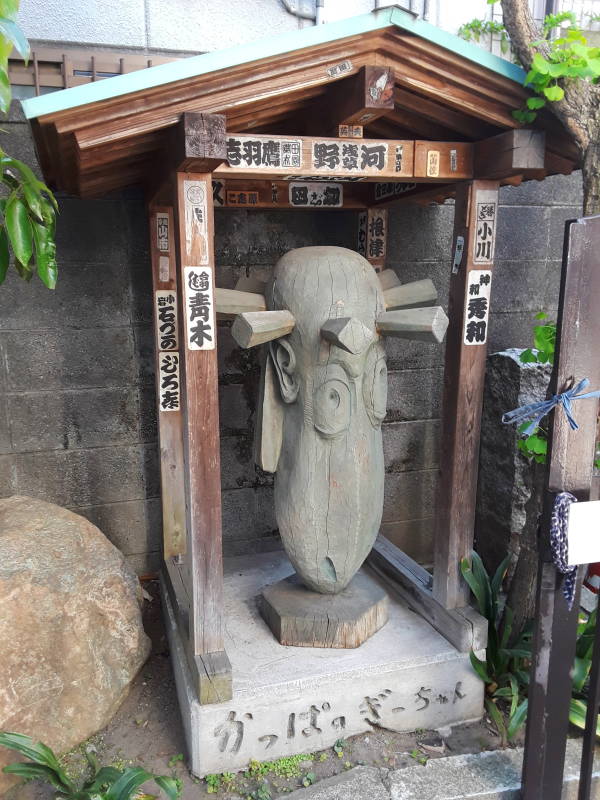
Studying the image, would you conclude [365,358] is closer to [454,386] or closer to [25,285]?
Result: [454,386]

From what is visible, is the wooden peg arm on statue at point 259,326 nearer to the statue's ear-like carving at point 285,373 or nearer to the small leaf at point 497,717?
the statue's ear-like carving at point 285,373

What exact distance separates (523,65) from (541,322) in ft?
7.38

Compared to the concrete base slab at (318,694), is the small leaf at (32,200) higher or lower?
higher

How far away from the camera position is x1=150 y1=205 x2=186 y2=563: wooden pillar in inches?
142

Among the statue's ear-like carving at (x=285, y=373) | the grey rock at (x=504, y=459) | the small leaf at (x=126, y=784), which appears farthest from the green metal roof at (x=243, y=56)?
the small leaf at (x=126, y=784)

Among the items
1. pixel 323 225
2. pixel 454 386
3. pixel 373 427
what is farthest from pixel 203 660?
pixel 323 225

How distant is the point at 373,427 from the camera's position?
3012 mm

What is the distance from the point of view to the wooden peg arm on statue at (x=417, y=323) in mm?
2582

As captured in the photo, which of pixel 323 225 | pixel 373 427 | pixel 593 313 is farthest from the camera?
pixel 323 225

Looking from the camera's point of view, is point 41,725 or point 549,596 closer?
point 549,596

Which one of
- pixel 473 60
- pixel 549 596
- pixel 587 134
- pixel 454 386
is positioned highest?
pixel 473 60

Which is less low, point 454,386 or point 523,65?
point 523,65

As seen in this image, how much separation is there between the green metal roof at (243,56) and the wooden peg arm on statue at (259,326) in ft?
3.09

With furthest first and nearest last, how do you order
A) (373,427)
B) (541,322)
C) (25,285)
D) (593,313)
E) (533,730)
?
(541,322), (25,285), (373,427), (533,730), (593,313)
